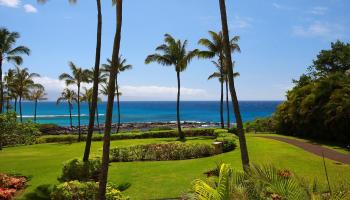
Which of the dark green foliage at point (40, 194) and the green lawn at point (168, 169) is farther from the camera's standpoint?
the green lawn at point (168, 169)

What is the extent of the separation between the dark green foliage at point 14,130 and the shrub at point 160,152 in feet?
20.9

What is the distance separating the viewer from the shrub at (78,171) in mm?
18984

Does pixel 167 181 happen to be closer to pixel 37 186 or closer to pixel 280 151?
pixel 37 186

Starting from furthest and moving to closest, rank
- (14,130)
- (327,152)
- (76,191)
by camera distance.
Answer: (327,152), (14,130), (76,191)

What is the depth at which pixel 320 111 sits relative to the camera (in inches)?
1273

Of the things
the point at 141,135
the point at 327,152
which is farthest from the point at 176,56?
the point at 327,152

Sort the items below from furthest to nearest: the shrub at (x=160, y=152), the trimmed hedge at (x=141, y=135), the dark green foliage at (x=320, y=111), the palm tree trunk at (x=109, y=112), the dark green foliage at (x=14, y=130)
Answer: the trimmed hedge at (x=141, y=135), the dark green foliage at (x=320, y=111), the shrub at (x=160, y=152), the dark green foliage at (x=14, y=130), the palm tree trunk at (x=109, y=112)

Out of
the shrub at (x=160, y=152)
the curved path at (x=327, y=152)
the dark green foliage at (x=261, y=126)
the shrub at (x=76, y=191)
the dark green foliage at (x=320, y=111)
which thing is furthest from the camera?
the dark green foliage at (x=261, y=126)

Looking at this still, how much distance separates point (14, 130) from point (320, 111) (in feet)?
80.8

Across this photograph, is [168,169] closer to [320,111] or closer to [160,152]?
[160,152]

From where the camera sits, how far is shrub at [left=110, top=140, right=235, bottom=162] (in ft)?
84.8

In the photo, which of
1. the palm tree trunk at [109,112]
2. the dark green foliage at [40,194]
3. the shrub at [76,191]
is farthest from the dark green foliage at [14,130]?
the palm tree trunk at [109,112]

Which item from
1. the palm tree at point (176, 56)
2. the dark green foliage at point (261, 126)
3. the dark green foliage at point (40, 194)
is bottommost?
the dark green foliage at point (40, 194)

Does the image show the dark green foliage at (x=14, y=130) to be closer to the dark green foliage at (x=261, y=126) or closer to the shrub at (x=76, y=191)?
the shrub at (x=76, y=191)
